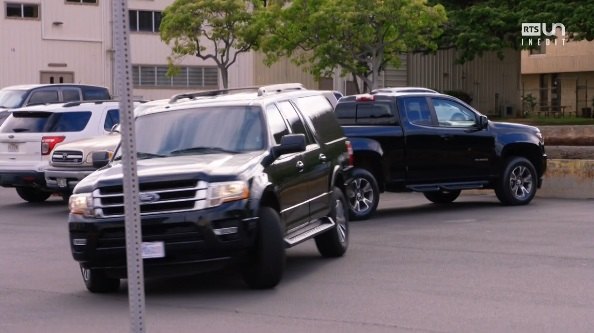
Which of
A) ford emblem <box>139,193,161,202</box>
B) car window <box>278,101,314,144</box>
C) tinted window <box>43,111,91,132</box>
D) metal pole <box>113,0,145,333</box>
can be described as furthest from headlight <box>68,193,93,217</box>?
tinted window <box>43,111,91,132</box>

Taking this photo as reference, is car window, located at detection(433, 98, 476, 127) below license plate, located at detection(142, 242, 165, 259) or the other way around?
the other way around

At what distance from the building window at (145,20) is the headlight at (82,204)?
144 ft

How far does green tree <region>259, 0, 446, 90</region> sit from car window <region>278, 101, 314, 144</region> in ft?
79.8

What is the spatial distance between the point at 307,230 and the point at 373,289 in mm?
1491

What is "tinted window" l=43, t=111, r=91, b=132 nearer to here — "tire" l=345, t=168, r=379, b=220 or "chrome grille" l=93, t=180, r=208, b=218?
"tire" l=345, t=168, r=379, b=220

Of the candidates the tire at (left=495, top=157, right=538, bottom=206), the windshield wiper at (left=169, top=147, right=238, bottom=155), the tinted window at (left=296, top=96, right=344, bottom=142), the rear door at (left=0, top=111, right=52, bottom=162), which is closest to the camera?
the windshield wiper at (left=169, top=147, right=238, bottom=155)

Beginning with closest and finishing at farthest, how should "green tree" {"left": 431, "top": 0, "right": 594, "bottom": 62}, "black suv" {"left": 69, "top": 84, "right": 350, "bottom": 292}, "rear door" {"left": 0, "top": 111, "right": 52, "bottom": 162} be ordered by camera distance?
"black suv" {"left": 69, "top": 84, "right": 350, "bottom": 292} < "rear door" {"left": 0, "top": 111, "right": 52, "bottom": 162} < "green tree" {"left": 431, "top": 0, "right": 594, "bottom": 62}

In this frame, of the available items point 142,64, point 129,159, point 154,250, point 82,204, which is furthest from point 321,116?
point 142,64

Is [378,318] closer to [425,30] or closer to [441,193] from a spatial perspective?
[441,193]

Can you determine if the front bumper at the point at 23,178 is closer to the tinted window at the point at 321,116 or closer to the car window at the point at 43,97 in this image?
the tinted window at the point at 321,116

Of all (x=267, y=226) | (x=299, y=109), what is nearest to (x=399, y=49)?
(x=299, y=109)

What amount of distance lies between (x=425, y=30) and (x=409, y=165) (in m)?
23.3

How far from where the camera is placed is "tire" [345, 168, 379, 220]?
665 inches

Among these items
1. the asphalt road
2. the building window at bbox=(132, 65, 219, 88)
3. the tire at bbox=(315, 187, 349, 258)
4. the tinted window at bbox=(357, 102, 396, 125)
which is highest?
the building window at bbox=(132, 65, 219, 88)
